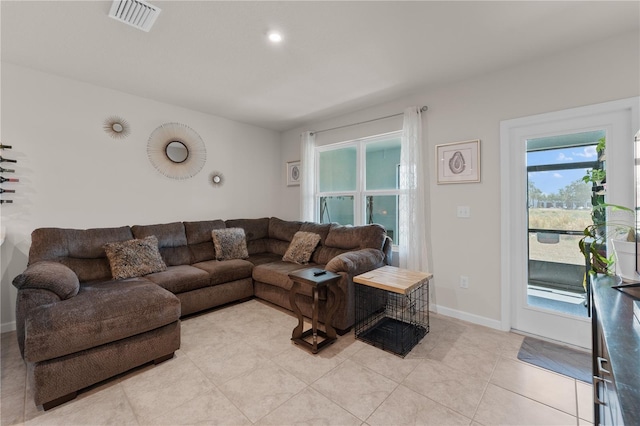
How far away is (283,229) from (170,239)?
1.52m

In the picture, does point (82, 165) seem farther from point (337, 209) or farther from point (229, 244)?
point (337, 209)

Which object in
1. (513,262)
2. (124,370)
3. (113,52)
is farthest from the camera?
(513,262)

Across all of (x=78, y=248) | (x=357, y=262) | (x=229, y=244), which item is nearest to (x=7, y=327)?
(x=78, y=248)

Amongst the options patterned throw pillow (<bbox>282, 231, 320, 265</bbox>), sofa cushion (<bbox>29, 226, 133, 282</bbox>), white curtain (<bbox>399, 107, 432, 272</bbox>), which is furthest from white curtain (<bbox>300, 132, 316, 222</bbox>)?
sofa cushion (<bbox>29, 226, 133, 282</bbox>)

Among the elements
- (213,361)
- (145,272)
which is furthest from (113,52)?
(213,361)

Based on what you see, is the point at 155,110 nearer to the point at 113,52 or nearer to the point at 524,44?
the point at 113,52

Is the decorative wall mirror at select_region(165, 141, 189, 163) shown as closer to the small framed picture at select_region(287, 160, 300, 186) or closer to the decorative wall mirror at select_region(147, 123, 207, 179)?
the decorative wall mirror at select_region(147, 123, 207, 179)

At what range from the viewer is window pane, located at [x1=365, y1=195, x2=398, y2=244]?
11.7 ft

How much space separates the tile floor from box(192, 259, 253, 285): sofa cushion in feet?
2.53

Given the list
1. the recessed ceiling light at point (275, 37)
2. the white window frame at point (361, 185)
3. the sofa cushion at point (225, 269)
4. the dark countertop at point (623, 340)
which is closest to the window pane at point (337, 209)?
the white window frame at point (361, 185)

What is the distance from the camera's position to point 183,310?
110 inches

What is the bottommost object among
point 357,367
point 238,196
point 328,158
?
point 357,367

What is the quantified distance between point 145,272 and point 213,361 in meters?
1.36

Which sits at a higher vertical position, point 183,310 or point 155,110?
point 155,110
